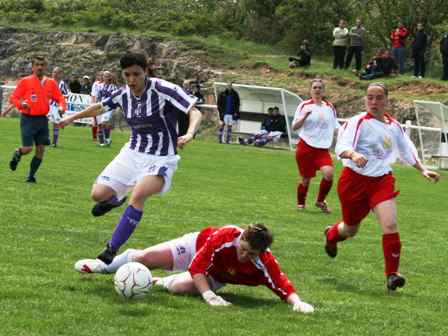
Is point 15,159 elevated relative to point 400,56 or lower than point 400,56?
elevated

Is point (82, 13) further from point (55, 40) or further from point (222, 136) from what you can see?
point (222, 136)

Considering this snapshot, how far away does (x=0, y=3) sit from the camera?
5497 centimetres

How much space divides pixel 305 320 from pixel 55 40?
43539 mm

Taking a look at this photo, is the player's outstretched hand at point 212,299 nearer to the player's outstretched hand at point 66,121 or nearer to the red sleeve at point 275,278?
the red sleeve at point 275,278

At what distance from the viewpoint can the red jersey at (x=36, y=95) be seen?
16109 mm

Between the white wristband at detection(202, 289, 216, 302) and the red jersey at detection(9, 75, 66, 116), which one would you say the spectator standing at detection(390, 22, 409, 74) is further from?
the white wristband at detection(202, 289, 216, 302)

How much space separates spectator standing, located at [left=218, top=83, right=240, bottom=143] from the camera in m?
35.4

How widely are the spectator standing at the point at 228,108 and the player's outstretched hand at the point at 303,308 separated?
27.8 m

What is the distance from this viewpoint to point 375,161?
9.39 meters

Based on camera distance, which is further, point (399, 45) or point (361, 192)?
point (399, 45)

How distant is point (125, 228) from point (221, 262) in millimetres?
1023

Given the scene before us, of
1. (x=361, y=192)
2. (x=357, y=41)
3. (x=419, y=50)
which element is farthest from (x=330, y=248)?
(x=357, y=41)

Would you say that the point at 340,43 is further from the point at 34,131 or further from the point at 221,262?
the point at 221,262

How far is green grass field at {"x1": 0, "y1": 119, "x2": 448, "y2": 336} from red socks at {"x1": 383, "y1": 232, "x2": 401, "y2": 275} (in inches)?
9.3
